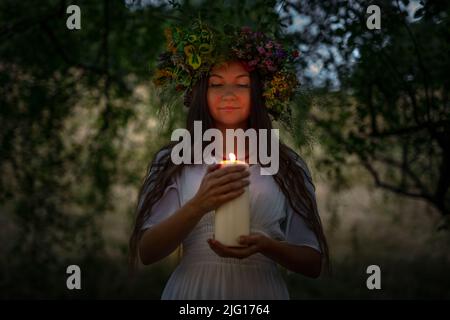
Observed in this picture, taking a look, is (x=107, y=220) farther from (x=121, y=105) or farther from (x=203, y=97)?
A: (x=203, y=97)

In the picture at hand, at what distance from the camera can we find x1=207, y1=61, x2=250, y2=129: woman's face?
263 centimetres

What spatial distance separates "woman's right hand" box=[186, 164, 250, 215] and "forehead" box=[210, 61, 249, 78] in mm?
618

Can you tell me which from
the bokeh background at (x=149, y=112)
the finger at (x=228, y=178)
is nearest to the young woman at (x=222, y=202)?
the finger at (x=228, y=178)

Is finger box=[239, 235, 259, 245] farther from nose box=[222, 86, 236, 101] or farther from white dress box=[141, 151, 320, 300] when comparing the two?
nose box=[222, 86, 236, 101]

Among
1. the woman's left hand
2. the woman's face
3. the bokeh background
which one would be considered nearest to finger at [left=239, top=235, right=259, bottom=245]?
the woman's left hand

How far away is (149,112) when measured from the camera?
20.8 ft

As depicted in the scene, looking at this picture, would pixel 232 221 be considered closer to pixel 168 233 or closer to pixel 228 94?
pixel 168 233

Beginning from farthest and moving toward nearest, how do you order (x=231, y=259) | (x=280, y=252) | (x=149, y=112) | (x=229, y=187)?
(x=149, y=112) < (x=231, y=259) < (x=280, y=252) < (x=229, y=187)

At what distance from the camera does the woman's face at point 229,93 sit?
2.63 m

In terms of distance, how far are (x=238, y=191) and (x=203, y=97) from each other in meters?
0.69

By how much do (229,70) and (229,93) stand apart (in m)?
0.11

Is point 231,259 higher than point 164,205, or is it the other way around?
point 164,205

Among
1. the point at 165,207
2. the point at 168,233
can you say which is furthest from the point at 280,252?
the point at 165,207
